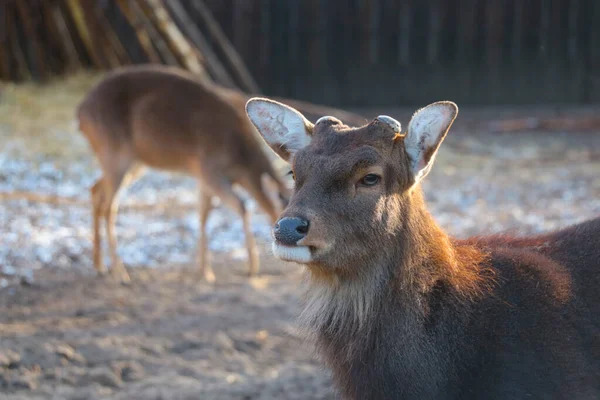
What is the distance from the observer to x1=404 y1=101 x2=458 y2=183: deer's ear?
3.88 meters

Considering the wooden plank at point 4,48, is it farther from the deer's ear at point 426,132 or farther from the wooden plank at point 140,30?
the deer's ear at point 426,132

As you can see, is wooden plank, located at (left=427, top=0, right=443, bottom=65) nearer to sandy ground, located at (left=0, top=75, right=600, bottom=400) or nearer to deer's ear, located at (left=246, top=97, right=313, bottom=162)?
sandy ground, located at (left=0, top=75, right=600, bottom=400)

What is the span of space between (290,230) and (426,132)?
0.82m

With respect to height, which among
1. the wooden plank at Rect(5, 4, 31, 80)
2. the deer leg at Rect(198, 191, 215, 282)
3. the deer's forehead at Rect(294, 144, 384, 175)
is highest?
the deer's forehead at Rect(294, 144, 384, 175)

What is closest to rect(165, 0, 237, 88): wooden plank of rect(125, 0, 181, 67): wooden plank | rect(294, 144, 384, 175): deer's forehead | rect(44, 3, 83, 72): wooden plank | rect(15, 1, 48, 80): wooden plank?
rect(125, 0, 181, 67): wooden plank

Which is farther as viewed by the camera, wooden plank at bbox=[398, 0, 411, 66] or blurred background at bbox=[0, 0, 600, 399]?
wooden plank at bbox=[398, 0, 411, 66]

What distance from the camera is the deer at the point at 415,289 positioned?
3678mm

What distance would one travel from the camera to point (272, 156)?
42.4ft

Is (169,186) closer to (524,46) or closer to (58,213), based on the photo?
(58,213)

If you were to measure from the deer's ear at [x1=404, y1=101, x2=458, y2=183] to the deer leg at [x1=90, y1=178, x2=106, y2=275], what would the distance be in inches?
213

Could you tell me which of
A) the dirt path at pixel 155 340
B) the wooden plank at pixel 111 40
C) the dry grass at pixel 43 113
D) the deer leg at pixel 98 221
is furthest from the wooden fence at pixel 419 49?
the dirt path at pixel 155 340

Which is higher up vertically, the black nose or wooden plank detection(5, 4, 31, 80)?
the black nose

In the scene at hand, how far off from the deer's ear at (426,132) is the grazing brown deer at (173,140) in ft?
16.9

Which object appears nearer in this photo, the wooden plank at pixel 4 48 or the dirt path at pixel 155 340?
the dirt path at pixel 155 340
